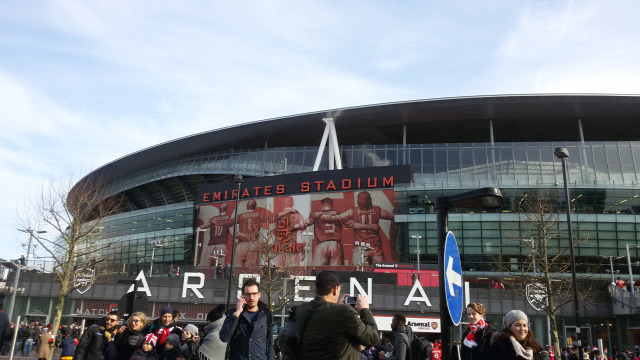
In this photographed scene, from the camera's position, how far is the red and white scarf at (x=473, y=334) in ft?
21.8

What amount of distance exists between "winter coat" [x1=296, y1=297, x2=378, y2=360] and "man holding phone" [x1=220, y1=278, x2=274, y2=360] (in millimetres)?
1708

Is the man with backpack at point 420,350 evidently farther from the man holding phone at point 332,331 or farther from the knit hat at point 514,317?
the man holding phone at point 332,331

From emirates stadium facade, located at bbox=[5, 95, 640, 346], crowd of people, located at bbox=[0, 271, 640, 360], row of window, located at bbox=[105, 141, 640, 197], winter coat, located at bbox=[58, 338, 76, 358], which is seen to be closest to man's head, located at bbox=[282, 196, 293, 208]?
emirates stadium facade, located at bbox=[5, 95, 640, 346]

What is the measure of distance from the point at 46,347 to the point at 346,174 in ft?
119

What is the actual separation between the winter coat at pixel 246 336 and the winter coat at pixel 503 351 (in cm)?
249

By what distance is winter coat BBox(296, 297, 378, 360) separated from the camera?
426cm

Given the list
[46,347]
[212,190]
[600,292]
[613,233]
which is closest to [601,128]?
[613,233]

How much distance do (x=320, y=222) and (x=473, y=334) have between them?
45.4 m

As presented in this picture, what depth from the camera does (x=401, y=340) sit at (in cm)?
779

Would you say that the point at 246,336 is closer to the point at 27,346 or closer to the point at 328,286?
the point at 328,286

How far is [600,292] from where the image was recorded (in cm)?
3662

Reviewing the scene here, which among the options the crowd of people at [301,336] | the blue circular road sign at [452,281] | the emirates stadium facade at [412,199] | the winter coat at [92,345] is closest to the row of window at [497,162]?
the emirates stadium facade at [412,199]

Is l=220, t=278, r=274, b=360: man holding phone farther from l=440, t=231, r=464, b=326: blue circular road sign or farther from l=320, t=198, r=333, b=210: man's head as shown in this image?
l=320, t=198, r=333, b=210: man's head

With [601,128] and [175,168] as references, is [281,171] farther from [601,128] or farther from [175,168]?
[601,128]
